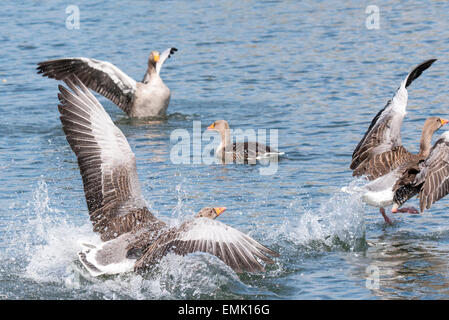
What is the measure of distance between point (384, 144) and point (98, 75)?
20.9 ft

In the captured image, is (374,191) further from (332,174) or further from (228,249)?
(228,249)

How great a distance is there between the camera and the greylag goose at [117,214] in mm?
7078

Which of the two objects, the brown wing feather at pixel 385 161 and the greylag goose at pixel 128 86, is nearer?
the brown wing feather at pixel 385 161

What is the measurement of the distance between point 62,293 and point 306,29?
13489mm

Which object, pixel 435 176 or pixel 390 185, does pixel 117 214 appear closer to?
pixel 390 185

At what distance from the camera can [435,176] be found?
875cm

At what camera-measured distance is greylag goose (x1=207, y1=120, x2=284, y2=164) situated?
12.2m

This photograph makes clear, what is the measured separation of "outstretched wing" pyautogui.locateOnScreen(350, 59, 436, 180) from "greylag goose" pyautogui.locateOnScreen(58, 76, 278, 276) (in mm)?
2534

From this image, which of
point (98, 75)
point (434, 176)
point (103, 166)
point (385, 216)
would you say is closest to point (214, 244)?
point (103, 166)

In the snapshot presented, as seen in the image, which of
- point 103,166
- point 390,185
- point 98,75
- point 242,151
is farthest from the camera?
point 98,75

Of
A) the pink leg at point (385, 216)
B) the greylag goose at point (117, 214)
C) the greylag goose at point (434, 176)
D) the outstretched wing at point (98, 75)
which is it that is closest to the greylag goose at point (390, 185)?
the greylag goose at point (434, 176)

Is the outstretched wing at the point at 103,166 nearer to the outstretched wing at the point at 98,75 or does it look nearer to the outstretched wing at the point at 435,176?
the outstretched wing at the point at 435,176

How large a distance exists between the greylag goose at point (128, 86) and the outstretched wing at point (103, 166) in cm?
590

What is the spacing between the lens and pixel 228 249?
692cm
